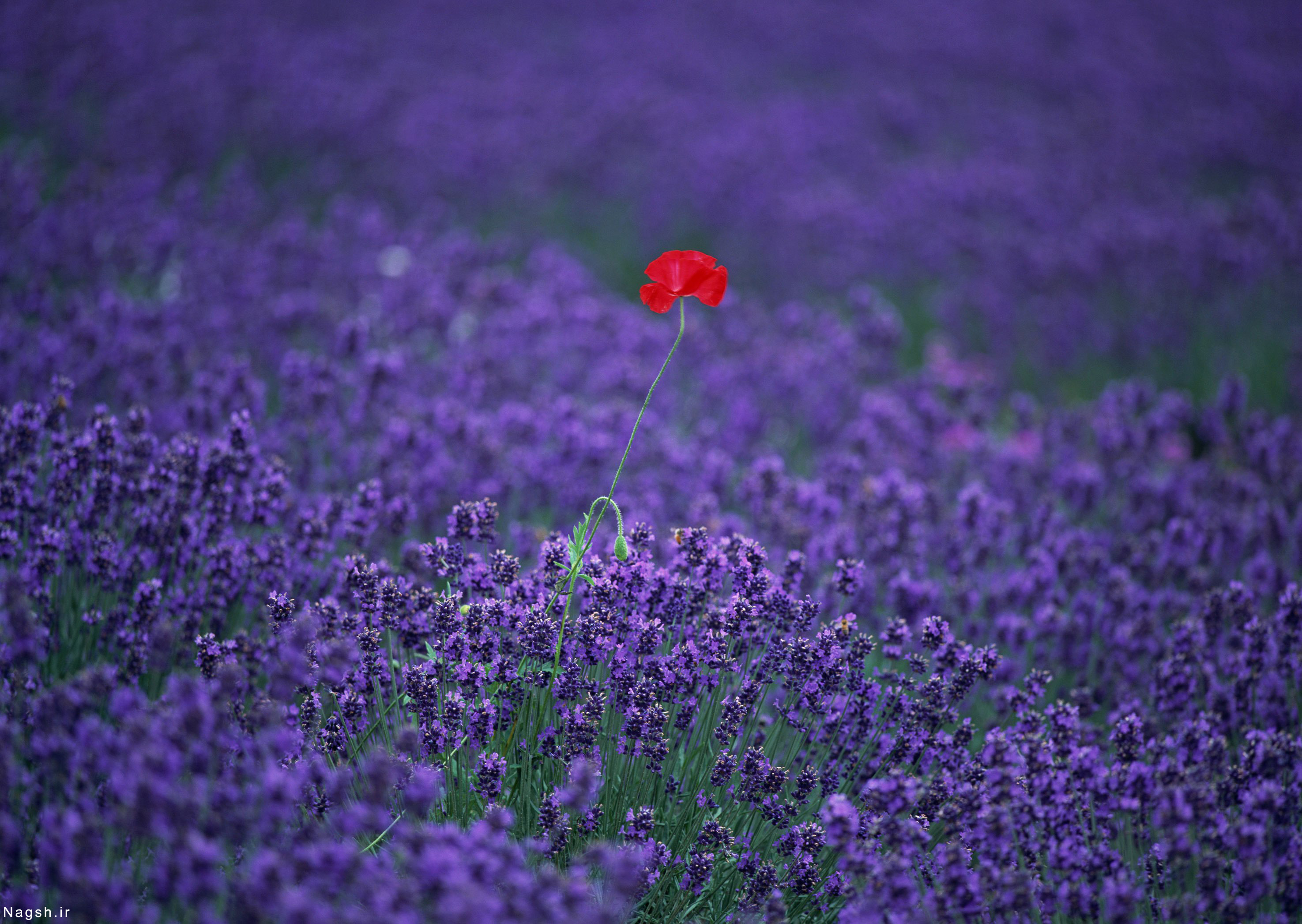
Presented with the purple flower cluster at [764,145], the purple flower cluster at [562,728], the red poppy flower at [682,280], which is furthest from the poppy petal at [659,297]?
the purple flower cluster at [764,145]

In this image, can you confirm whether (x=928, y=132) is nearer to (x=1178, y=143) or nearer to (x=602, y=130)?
(x=1178, y=143)

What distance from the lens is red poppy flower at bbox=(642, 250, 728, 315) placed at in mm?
2100

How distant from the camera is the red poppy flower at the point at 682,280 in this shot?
210cm

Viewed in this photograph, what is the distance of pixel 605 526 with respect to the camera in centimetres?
382

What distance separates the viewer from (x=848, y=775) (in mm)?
2523

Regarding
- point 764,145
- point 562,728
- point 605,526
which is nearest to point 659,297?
point 562,728

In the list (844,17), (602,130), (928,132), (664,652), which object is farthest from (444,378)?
(844,17)

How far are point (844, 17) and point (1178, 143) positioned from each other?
8748mm

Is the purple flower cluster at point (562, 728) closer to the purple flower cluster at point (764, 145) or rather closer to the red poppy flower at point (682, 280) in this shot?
the red poppy flower at point (682, 280)

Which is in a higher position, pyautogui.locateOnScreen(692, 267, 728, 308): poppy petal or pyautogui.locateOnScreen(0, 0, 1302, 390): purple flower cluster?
pyautogui.locateOnScreen(692, 267, 728, 308): poppy petal

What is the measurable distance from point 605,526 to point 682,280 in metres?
1.85

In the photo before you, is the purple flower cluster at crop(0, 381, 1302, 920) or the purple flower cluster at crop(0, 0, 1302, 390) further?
the purple flower cluster at crop(0, 0, 1302, 390)

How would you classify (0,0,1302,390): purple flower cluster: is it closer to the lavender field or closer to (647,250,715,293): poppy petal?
the lavender field

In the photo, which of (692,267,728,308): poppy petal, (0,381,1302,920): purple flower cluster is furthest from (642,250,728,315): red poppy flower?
(0,381,1302,920): purple flower cluster
